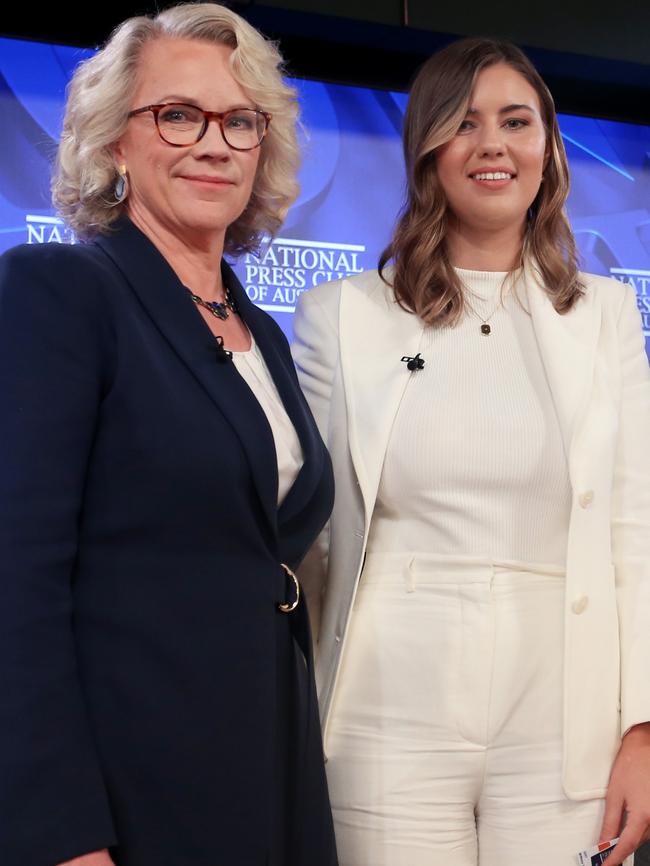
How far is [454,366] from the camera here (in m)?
2.11

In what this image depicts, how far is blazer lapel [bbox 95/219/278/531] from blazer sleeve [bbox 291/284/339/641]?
1.65 feet

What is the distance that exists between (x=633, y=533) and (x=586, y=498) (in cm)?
14

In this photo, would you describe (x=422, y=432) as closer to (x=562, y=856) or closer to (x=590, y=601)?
(x=590, y=601)

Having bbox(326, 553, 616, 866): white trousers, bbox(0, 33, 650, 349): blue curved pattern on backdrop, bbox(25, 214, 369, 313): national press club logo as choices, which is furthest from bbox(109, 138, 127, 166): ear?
bbox(25, 214, 369, 313): national press club logo

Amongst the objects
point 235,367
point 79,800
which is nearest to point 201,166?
point 235,367

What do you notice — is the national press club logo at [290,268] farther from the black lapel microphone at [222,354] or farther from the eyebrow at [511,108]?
the black lapel microphone at [222,354]

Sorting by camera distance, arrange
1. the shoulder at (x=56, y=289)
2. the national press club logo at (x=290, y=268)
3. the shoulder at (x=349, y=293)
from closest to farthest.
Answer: the shoulder at (x=56, y=289) → the shoulder at (x=349, y=293) → the national press club logo at (x=290, y=268)

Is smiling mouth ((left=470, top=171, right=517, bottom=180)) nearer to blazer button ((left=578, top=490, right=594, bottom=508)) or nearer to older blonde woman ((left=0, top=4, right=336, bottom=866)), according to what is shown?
older blonde woman ((left=0, top=4, right=336, bottom=866))

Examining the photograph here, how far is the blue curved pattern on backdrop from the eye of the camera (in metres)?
3.43

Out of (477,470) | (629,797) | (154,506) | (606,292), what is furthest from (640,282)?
(154,506)

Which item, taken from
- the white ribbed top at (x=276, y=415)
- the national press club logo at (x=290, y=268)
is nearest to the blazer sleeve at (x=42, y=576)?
the white ribbed top at (x=276, y=415)

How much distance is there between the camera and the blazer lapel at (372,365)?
2023 mm

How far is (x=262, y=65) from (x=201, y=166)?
8.7 inches

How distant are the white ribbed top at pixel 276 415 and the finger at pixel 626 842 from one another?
792mm
